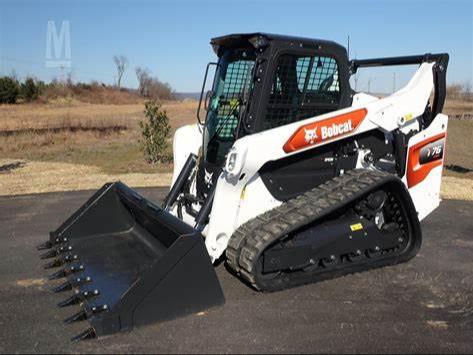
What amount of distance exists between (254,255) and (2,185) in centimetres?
761

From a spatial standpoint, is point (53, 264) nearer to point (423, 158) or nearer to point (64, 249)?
point (64, 249)

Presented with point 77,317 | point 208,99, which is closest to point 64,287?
point 77,317

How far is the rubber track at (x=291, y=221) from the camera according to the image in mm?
4094

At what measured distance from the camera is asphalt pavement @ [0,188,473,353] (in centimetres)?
345

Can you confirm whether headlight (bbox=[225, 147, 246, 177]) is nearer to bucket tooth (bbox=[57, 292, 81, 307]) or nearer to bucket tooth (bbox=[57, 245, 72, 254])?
bucket tooth (bbox=[57, 292, 81, 307])

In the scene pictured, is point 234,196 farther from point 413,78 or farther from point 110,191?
point 413,78

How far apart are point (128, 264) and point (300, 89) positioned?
2.33 meters

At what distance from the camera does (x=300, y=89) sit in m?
4.75

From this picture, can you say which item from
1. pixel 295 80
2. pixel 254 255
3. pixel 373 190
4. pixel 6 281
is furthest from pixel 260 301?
pixel 6 281

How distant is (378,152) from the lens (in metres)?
5.30

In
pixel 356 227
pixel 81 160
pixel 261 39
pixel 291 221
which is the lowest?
pixel 81 160

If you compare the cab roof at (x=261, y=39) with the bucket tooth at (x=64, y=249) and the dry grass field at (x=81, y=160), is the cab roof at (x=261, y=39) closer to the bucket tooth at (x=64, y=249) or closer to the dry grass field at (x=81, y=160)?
the bucket tooth at (x=64, y=249)

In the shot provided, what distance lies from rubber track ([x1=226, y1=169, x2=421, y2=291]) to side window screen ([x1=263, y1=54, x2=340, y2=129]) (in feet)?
2.42

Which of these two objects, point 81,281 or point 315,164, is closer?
point 81,281
